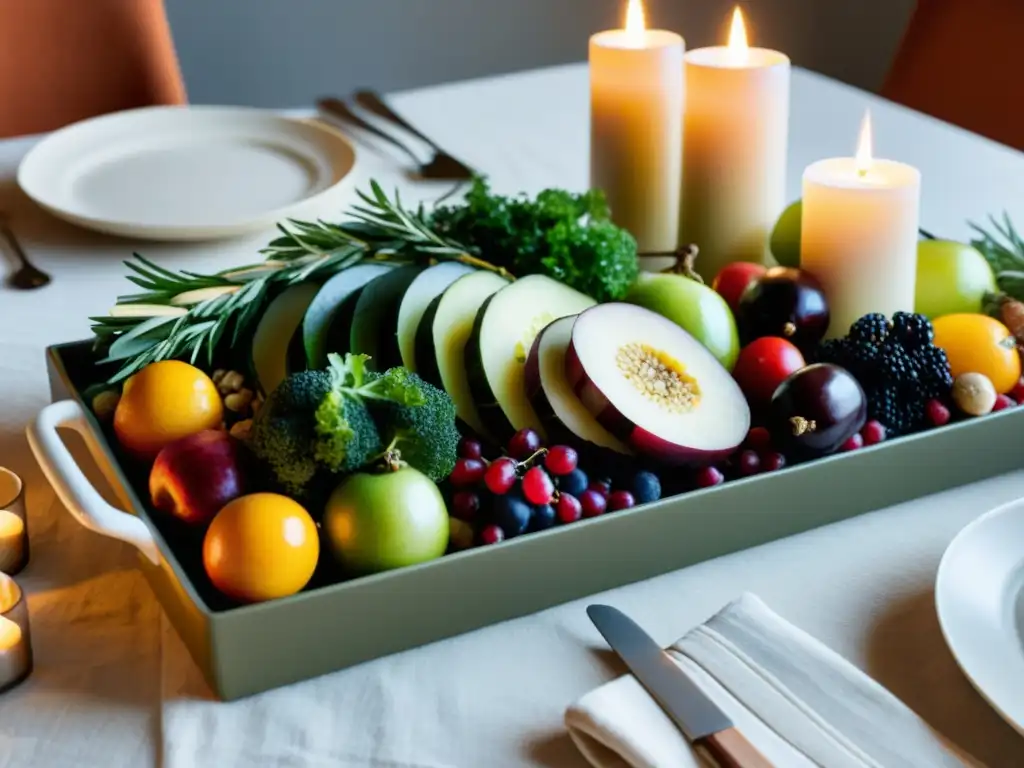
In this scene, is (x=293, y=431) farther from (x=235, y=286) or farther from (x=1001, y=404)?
(x=1001, y=404)

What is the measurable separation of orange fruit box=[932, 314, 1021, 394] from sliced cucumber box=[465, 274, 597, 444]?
34cm

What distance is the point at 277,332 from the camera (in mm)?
1029

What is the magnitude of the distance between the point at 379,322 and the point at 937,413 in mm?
455

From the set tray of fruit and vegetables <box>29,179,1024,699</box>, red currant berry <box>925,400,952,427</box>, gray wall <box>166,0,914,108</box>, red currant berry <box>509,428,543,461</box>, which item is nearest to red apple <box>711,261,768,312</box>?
tray of fruit and vegetables <box>29,179,1024,699</box>

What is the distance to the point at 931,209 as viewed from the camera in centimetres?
146

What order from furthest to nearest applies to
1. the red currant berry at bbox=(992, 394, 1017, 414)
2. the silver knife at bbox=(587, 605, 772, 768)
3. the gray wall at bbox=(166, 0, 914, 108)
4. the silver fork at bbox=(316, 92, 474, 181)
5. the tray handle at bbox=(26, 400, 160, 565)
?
1. the gray wall at bbox=(166, 0, 914, 108)
2. the silver fork at bbox=(316, 92, 474, 181)
3. the red currant berry at bbox=(992, 394, 1017, 414)
4. the tray handle at bbox=(26, 400, 160, 565)
5. the silver knife at bbox=(587, 605, 772, 768)

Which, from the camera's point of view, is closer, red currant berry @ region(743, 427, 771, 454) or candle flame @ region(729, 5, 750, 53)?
red currant berry @ region(743, 427, 771, 454)

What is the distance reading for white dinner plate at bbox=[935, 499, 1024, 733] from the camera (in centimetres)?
71

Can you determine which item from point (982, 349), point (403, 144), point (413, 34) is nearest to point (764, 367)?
point (982, 349)

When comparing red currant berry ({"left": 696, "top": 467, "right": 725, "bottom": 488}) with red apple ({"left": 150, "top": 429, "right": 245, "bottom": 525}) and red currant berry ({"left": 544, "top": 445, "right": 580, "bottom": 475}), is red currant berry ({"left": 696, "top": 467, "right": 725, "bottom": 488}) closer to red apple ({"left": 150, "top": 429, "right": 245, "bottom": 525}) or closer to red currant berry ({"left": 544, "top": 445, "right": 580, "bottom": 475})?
red currant berry ({"left": 544, "top": 445, "right": 580, "bottom": 475})

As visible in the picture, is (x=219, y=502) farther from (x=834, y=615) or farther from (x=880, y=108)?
(x=880, y=108)

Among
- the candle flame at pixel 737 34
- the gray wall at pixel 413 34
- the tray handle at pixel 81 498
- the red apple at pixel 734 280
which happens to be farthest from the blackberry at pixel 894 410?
the gray wall at pixel 413 34

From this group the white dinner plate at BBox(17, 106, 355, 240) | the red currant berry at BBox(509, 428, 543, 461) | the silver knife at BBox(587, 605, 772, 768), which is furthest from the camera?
the white dinner plate at BBox(17, 106, 355, 240)

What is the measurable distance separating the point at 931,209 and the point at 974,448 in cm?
59
